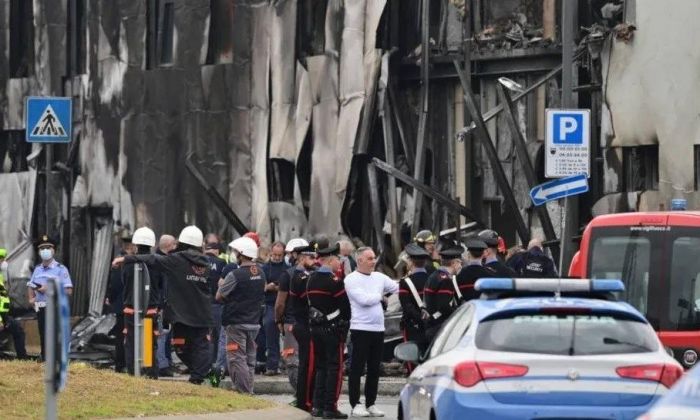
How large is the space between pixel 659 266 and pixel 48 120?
1143 centimetres

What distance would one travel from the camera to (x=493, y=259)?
72.3 feet

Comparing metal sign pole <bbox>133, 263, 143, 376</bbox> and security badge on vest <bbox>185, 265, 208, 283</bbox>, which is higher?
security badge on vest <bbox>185, 265, 208, 283</bbox>

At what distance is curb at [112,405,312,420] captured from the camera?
16.9 m

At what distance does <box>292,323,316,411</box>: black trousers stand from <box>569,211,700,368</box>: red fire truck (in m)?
2.84

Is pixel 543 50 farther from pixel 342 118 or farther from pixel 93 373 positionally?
pixel 93 373

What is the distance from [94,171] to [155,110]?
99.1 inches

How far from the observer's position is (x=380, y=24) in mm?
33938

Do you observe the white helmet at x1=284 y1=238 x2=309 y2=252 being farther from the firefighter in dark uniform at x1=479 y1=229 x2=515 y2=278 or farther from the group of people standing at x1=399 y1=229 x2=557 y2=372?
the group of people standing at x1=399 y1=229 x2=557 y2=372

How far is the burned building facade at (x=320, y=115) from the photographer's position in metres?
31.1

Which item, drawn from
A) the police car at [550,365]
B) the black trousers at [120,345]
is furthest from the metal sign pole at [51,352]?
the black trousers at [120,345]

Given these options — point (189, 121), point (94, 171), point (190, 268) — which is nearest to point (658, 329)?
point (190, 268)

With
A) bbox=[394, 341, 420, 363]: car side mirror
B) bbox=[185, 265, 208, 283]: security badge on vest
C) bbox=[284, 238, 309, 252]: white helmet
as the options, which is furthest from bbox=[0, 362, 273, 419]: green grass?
bbox=[284, 238, 309, 252]: white helmet

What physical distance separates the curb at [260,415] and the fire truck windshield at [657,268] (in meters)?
3.79

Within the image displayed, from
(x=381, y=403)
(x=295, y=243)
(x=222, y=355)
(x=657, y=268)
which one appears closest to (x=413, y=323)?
(x=381, y=403)
